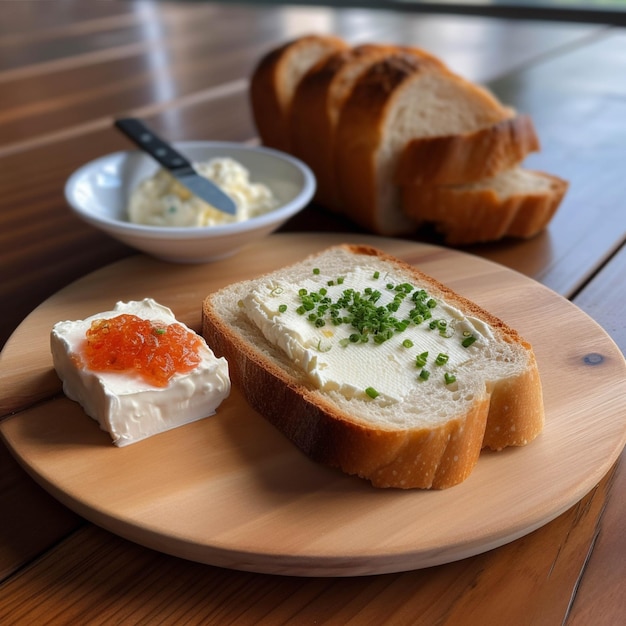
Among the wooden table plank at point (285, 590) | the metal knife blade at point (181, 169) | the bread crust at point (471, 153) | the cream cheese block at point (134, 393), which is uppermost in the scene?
the bread crust at point (471, 153)

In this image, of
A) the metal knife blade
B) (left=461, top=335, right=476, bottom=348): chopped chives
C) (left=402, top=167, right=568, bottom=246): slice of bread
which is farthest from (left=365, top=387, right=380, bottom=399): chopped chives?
(left=402, top=167, right=568, bottom=246): slice of bread

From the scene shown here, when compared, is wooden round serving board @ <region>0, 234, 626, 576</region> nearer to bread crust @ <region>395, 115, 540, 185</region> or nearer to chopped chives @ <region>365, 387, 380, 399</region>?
chopped chives @ <region>365, 387, 380, 399</region>

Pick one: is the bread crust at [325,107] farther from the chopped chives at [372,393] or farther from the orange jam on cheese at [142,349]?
the chopped chives at [372,393]

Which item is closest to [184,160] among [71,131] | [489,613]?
[71,131]

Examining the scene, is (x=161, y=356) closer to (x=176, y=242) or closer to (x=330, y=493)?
(x=330, y=493)

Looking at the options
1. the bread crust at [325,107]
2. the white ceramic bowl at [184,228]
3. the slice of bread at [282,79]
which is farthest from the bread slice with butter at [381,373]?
the slice of bread at [282,79]

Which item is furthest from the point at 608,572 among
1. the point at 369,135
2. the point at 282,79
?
the point at 282,79
